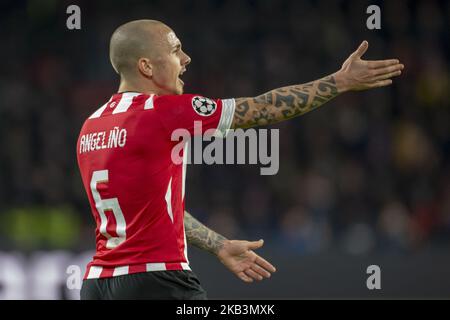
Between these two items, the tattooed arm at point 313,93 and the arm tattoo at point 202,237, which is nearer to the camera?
the tattooed arm at point 313,93

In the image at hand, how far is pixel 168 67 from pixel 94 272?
1.11m

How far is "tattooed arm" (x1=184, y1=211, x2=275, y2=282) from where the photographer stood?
15.3 feet

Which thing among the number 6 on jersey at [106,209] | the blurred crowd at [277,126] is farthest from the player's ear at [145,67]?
the blurred crowd at [277,126]

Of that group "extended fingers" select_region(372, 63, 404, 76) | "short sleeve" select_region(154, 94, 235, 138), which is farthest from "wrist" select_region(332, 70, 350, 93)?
"short sleeve" select_region(154, 94, 235, 138)

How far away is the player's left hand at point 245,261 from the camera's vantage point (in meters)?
4.64

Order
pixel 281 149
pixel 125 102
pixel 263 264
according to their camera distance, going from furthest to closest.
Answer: pixel 281 149 → pixel 263 264 → pixel 125 102

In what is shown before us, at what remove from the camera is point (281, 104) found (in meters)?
4.52

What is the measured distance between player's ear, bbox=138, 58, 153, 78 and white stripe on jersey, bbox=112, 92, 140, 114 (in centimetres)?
12

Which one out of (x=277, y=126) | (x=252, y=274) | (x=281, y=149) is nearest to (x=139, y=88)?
(x=252, y=274)

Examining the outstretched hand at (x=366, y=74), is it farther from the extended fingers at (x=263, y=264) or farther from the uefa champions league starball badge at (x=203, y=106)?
the extended fingers at (x=263, y=264)

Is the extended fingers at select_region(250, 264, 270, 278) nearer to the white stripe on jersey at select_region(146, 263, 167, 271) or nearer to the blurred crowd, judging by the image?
the white stripe on jersey at select_region(146, 263, 167, 271)

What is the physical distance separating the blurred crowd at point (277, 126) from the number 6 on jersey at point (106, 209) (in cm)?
629

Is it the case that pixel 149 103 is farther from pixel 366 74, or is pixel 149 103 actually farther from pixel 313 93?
pixel 366 74
